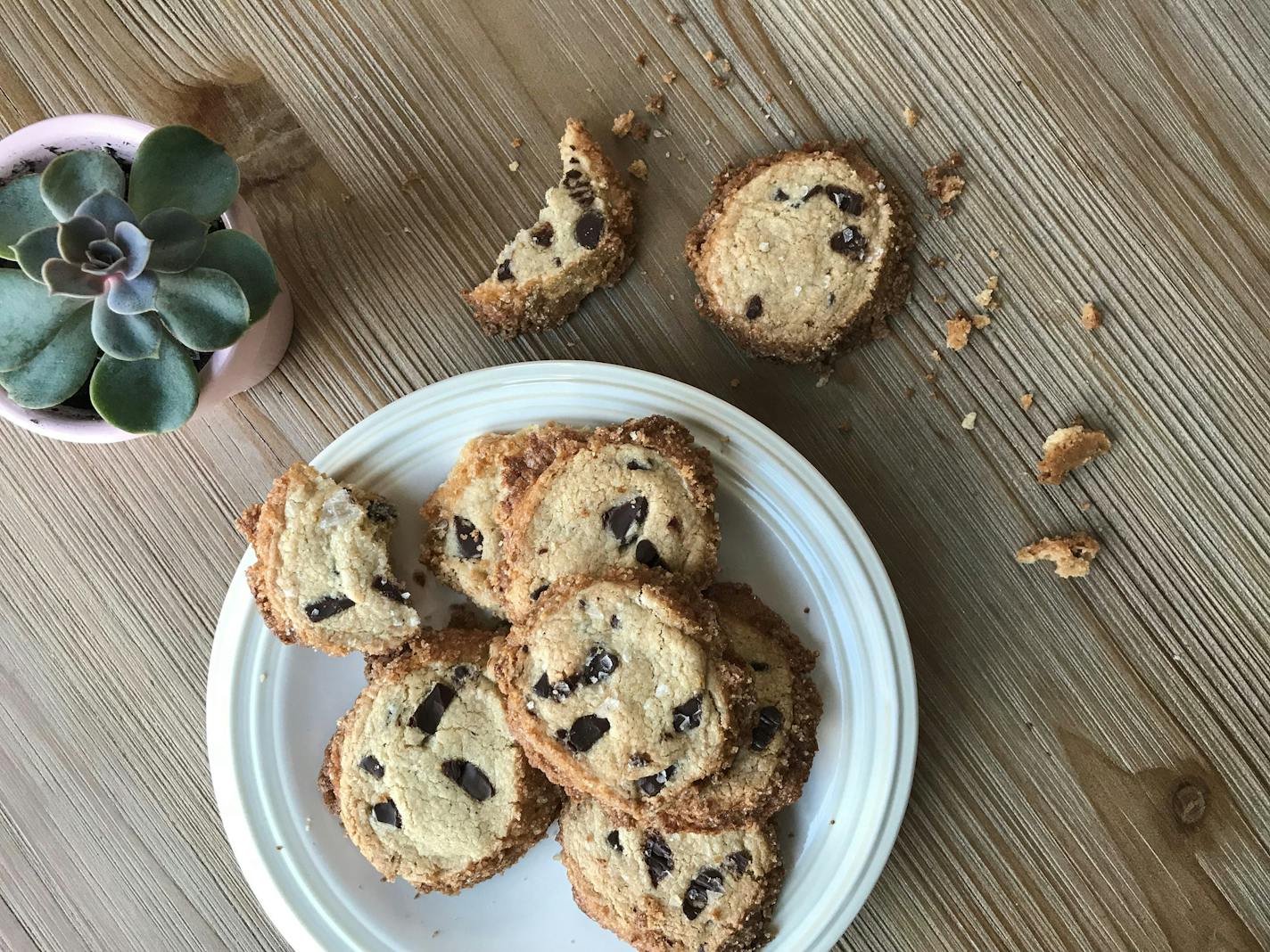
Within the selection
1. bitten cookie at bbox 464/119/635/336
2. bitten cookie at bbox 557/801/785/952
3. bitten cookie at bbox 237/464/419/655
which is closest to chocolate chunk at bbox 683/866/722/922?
bitten cookie at bbox 557/801/785/952

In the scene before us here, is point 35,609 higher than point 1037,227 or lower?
higher

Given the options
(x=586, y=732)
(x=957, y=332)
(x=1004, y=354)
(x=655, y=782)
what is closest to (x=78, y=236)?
(x=586, y=732)

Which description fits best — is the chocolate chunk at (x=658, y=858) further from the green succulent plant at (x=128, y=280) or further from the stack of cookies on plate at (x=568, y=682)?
the green succulent plant at (x=128, y=280)

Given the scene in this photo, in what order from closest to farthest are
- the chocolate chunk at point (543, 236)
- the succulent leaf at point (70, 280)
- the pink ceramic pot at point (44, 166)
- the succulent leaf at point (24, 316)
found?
the succulent leaf at point (70, 280)
the succulent leaf at point (24, 316)
the pink ceramic pot at point (44, 166)
the chocolate chunk at point (543, 236)

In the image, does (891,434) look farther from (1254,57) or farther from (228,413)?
(228,413)

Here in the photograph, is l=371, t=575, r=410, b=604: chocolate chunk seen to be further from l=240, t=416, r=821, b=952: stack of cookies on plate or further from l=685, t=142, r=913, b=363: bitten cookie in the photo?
l=685, t=142, r=913, b=363: bitten cookie

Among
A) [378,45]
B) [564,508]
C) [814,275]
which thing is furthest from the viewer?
[378,45]

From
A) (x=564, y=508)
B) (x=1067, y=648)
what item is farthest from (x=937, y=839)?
(x=564, y=508)

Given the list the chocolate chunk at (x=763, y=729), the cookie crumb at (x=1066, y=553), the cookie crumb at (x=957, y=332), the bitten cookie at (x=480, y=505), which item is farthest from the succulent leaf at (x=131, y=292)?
the cookie crumb at (x=1066, y=553)
